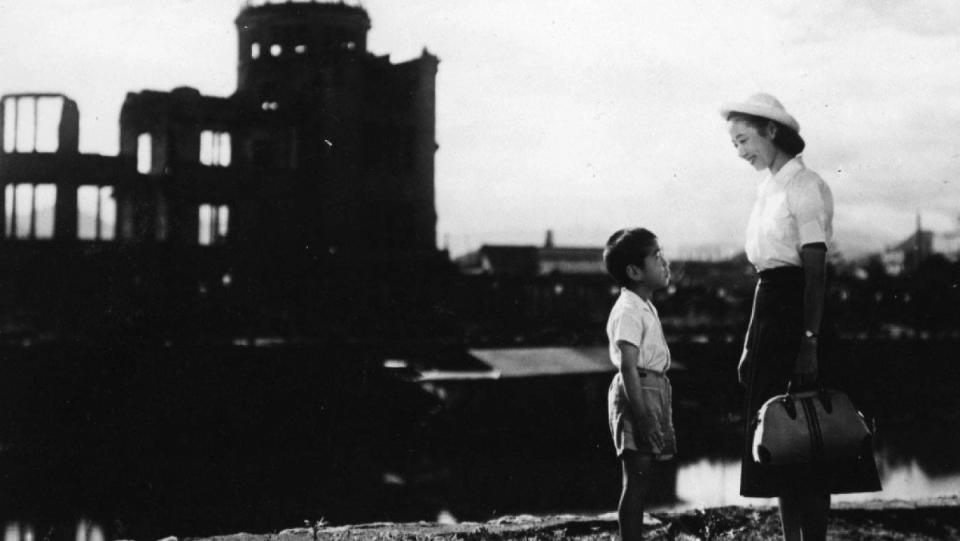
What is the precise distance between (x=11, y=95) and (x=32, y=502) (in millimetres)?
11876

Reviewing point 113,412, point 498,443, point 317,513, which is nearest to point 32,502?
point 113,412

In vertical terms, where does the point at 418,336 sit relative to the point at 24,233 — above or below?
below

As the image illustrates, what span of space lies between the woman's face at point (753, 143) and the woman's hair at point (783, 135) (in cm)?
1

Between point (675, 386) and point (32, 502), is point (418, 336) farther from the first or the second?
point (32, 502)

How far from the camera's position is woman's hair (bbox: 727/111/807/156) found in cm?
312

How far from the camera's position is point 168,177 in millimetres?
25094

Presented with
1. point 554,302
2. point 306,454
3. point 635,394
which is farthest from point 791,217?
point 554,302

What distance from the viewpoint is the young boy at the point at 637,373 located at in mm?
3154

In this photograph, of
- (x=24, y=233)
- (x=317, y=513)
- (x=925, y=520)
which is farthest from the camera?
(x=24, y=233)

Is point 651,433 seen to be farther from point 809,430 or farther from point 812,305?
point 812,305

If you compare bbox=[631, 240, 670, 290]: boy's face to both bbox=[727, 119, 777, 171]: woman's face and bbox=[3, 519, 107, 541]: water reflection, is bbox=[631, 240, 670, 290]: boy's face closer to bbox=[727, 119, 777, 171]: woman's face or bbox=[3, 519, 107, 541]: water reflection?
bbox=[727, 119, 777, 171]: woman's face

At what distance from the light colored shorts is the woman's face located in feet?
2.70

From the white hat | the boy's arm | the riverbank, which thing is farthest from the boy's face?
the riverbank

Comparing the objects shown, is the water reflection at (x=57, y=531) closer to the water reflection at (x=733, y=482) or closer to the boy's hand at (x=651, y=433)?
the water reflection at (x=733, y=482)
